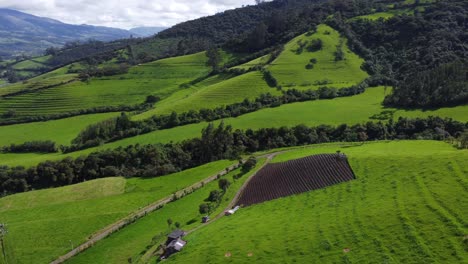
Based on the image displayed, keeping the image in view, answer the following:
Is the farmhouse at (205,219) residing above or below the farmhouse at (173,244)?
below

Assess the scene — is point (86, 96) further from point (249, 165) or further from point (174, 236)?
point (174, 236)

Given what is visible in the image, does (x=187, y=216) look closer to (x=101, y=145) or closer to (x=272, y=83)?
(x=101, y=145)

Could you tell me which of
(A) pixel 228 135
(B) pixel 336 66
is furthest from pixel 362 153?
(B) pixel 336 66

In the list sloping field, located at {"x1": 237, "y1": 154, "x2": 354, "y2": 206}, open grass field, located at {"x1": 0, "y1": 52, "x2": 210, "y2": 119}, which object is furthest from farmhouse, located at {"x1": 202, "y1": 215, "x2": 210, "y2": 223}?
open grass field, located at {"x1": 0, "y1": 52, "x2": 210, "y2": 119}

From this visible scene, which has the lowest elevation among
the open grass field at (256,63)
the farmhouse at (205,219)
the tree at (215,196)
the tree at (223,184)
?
the farmhouse at (205,219)

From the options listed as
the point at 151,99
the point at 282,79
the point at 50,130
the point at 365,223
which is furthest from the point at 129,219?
the point at 151,99

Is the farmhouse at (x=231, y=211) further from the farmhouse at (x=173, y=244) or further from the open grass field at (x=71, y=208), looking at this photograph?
the open grass field at (x=71, y=208)

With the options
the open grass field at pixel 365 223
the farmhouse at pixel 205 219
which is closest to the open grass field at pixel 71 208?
the farmhouse at pixel 205 219
